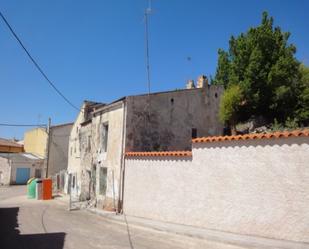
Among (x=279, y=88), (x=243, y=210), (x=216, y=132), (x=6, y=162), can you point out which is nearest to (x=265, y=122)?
(x=279, y=88)

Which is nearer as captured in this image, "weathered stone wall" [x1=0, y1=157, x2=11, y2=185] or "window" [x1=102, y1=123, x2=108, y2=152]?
"window" [x1=102, y1=123, x2=108, y2=152]

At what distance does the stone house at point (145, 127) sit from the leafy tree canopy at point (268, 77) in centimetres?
312

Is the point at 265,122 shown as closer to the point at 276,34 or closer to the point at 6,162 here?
the point at 276,34

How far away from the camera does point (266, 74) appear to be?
920 inches

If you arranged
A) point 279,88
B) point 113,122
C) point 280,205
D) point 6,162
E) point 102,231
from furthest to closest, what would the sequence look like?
point 6,162, point 279,88, point 113,122, point 102,231, point 280,205

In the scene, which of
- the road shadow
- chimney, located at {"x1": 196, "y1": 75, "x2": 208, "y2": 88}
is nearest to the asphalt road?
the road shadow

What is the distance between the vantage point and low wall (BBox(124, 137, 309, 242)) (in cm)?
880

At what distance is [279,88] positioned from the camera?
22688 millimetres

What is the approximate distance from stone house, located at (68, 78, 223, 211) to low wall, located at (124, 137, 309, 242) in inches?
128

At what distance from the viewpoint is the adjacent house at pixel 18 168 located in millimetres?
42438

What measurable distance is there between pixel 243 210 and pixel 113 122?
10.5 meters

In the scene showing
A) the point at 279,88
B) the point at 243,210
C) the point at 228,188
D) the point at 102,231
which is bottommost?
the point at 102,231

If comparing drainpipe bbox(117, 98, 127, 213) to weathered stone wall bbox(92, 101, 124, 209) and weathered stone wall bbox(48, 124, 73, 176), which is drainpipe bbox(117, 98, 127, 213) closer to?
weathered stone wall bbox(92, 101, 124, 209)

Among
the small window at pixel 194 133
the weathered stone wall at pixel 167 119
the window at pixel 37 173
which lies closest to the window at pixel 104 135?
the weathered stone wall at pixel 167 119
